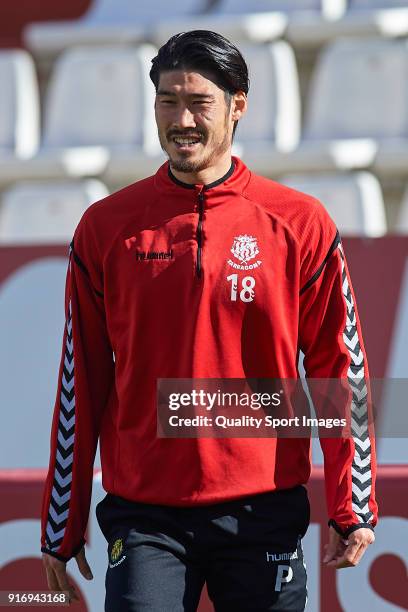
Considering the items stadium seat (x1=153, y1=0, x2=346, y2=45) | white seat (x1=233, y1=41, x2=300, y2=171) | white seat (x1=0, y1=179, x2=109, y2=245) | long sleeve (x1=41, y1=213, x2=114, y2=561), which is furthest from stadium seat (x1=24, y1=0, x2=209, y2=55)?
long sleeve (x1=41, y1=213, x2=114, y2=561)

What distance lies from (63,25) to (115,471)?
5.35m

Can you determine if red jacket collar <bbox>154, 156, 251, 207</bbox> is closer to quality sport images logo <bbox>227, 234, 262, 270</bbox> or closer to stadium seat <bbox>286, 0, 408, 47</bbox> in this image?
quality sport images logo <bbox>227, 234, 262, 270</bbox>

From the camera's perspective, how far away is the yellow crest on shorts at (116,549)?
2176mm

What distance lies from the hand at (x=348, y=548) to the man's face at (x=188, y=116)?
762mm

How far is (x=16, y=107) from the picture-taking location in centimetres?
675

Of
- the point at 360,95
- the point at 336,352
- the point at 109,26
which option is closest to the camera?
the point at 336,352

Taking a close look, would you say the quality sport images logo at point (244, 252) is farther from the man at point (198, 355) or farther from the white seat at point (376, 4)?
the white seat at point (376, 4)

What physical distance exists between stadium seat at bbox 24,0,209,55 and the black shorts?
16.5ft

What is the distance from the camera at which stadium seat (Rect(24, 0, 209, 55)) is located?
6.91 metres

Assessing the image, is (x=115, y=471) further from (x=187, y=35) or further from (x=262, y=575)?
(x=187, y=35)

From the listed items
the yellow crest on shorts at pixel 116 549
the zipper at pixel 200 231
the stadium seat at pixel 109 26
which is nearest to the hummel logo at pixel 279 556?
the yellow crest on shorts at pixel 116 549

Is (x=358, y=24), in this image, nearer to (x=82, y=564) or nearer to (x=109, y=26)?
(x=109, y=26)

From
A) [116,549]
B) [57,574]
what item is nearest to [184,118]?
[116,549]

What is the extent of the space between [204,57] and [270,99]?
4184mm
